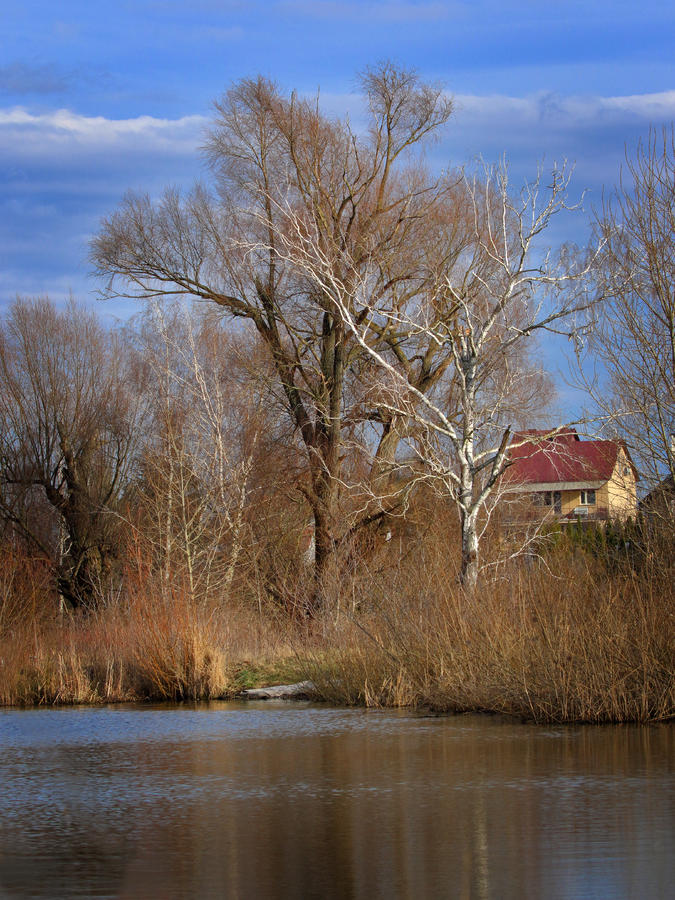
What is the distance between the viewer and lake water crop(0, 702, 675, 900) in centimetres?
603

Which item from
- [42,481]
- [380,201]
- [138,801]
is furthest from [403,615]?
[42,481]

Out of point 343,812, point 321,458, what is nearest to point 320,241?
point 321,458

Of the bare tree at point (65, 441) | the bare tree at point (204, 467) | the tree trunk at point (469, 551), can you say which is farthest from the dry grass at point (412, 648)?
the bare tree at point (65, 441)

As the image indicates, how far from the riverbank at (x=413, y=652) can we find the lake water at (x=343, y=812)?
61 centimetres

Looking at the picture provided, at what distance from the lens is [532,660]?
12.8 m

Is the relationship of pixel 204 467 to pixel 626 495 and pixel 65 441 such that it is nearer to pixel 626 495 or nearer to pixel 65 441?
pixel 65 441

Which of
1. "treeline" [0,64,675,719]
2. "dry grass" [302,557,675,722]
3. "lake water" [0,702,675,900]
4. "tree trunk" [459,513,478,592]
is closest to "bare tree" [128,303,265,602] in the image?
"treeline" [0,64,675,719]

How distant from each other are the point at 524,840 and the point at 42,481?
88.5ft

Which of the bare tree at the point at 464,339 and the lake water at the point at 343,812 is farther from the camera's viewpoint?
the bare tree at the point at 464,339

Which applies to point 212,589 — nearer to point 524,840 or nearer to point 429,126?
point 429,126

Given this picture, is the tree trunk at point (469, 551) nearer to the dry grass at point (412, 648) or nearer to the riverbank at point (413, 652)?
the dry grass at point (412, 648)

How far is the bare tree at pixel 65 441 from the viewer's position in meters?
31.6

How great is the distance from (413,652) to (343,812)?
686cm

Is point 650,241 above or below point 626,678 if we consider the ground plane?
above
